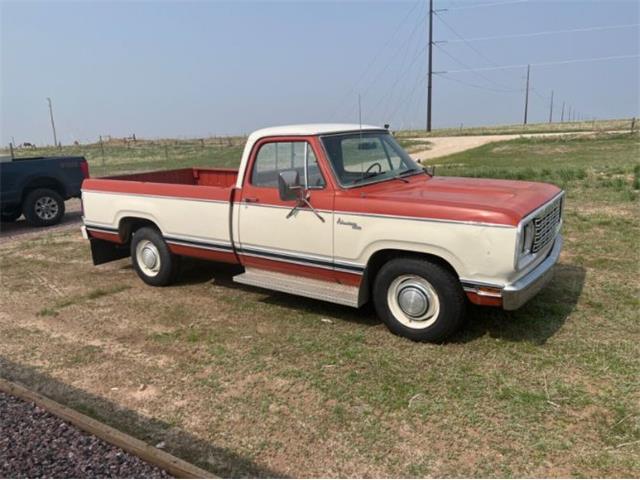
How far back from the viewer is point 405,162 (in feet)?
19.5

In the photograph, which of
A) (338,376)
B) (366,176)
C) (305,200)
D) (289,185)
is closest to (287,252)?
(305,200)

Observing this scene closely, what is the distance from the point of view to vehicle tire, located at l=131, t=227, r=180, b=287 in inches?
261

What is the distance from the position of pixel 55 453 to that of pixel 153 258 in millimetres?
3730

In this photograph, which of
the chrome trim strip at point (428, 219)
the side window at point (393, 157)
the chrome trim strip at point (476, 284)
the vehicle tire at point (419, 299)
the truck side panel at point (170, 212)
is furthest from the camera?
the truck side panel at point (170, 212)

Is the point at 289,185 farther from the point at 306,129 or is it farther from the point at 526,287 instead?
the point at 526,287

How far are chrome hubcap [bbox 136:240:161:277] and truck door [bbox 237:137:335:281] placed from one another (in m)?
1.49

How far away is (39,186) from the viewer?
11484 millimetres

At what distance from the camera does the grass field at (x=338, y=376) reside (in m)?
3.39

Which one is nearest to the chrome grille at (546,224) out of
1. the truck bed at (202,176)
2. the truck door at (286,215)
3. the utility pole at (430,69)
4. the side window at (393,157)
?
the side window at (393,157)

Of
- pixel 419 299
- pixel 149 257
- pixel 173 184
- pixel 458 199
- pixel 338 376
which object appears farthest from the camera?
pixel 149 257

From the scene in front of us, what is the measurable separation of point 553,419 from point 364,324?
206 centimetres

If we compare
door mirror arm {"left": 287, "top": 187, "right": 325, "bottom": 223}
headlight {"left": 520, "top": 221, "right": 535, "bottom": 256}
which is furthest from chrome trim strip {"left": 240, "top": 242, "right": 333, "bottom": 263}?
headlight {"left": 520, "top": 221, "right": 535, "bottom": 256}

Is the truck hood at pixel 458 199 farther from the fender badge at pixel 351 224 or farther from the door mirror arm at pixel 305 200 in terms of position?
the door mirror arm at pixel 305 200

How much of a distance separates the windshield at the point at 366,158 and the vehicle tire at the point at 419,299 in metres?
0.99
